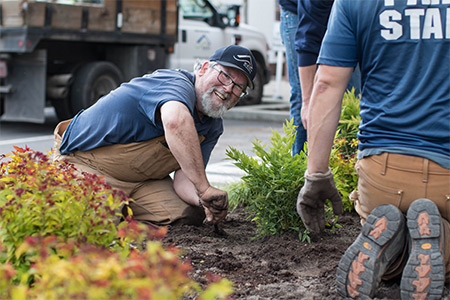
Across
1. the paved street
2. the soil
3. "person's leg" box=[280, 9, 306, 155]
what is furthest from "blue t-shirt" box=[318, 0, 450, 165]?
the paved street

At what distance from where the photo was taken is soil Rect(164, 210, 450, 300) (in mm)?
2756

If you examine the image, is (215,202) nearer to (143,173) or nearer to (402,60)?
(143,173)

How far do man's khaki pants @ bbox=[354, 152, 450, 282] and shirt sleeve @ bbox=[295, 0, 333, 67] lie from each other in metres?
1.60

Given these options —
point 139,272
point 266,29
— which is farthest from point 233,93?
point 266,29

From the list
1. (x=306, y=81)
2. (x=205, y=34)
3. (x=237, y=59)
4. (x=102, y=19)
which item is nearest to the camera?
(x=237, y=59)

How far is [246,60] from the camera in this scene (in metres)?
3.62

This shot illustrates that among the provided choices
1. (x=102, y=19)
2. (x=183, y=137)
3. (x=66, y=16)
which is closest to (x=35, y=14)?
(x=66, y=16)

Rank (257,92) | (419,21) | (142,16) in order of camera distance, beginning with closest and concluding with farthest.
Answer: (419,21) → (142,16) → (257,92)

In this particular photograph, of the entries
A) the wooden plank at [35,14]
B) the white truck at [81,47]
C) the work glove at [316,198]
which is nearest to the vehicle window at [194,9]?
the white truck at [81,47]

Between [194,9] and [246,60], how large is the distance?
29.3ft

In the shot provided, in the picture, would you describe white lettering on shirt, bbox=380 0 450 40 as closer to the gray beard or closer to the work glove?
the work glove

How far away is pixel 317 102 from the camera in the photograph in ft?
9.04

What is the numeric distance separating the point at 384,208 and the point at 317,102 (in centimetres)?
55

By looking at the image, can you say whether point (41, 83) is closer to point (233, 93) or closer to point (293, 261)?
point (233, 93)
